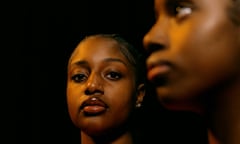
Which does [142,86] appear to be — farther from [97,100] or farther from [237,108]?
[237,108]

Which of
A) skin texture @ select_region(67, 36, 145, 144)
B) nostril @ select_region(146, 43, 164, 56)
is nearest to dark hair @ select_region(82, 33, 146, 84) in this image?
skin texture @ select_region(67, 36, 145, 144)

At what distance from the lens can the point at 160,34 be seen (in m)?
1.08

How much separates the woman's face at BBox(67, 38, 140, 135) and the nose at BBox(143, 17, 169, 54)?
1.50ft

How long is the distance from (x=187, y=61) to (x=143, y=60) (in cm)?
76

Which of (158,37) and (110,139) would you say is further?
(110,139)

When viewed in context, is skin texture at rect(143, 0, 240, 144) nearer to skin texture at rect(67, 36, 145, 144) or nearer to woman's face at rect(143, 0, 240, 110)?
woman's face at rect(143, 0, 240, 110)

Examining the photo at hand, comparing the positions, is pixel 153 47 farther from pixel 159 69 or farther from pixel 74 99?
pixel 74 99

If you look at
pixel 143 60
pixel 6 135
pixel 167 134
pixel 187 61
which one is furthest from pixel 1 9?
pixel 187 61

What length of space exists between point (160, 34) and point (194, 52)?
0.33ft

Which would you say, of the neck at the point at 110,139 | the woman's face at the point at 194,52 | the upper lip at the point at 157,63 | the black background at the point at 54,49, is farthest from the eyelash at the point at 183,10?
the black background at the point at 54,49

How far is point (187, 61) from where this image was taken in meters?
1.02

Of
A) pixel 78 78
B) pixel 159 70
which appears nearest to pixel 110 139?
pixel 78 78

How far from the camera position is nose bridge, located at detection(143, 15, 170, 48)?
1.07 meters

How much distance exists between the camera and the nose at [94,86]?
1.52 meters
